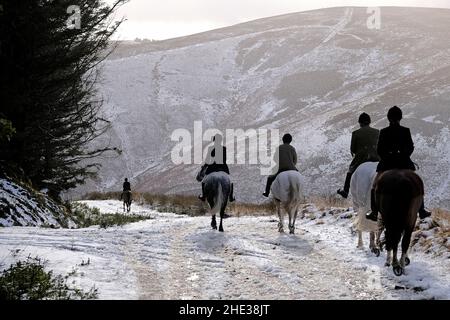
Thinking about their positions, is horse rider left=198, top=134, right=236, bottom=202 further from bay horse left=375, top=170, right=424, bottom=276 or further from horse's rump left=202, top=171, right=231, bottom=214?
bay horse left=375, top=170, right=424, bottom=276

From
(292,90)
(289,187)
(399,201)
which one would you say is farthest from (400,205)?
(292,90)

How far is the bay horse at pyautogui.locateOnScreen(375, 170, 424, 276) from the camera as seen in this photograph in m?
8.06

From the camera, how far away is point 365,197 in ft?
33.8

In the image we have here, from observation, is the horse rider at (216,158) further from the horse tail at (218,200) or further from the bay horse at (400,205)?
the bay horse at (400,205)

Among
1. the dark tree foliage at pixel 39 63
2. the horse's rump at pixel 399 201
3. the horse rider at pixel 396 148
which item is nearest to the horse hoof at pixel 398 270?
the horse's rump at pixel 399 201

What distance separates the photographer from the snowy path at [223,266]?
7.04 metres

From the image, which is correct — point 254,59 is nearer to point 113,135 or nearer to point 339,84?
point 339,84

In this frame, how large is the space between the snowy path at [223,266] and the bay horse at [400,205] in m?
0.52

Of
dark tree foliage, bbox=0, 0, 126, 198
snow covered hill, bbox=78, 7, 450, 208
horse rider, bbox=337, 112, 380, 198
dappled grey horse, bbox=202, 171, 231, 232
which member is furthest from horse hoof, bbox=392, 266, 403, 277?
snow covered hill, bbox=78, 7, 450, 208

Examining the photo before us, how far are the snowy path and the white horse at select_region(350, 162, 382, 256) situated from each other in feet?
1.31

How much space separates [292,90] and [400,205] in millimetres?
72578

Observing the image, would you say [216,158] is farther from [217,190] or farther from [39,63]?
[39,63]

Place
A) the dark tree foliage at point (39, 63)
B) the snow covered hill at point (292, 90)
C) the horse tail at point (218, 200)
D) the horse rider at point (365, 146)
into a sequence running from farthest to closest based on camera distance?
the snow covered hill at point (292, 90) < the dark tree foliage at point (39, 63) < the horse tail at point (218, 200) < the horse rider at point (365, 146)
